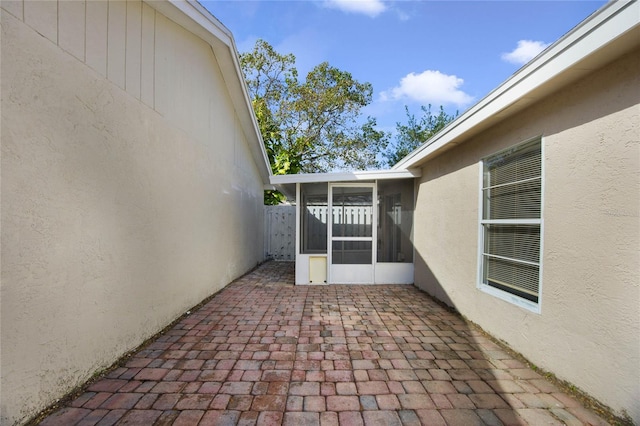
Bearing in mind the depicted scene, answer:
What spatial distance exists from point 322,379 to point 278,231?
8.58 metres

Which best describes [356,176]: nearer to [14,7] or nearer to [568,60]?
[568,60]

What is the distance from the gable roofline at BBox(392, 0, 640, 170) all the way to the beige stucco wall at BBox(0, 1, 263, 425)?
13.8 ft

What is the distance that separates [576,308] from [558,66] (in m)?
2.14

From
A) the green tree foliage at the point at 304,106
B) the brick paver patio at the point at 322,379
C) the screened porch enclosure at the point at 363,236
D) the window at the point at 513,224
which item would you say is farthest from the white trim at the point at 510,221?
the green tree foliage at the point at 304,106

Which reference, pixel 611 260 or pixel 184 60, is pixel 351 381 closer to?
pixel 611 260

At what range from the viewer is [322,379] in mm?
2754

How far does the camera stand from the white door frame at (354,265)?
6750mm

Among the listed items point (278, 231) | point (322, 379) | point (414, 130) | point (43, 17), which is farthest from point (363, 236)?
point (414, 130)

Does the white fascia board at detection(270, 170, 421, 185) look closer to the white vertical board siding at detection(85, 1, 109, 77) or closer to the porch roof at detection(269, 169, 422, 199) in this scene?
the porch roof at detection(269, 169, 422, 199)

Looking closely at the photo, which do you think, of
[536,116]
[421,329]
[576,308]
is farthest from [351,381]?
[536,116]

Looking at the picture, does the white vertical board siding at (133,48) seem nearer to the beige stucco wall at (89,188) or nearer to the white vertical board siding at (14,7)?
the beige stucco wall at (89,188)

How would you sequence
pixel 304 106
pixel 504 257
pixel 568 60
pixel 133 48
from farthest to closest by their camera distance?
pixel 304 106, pixel 504 257, pixel 133 48, pixel 568 60

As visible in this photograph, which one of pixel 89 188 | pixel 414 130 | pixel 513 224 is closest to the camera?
pixel 89 188

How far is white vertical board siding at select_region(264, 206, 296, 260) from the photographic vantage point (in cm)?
1109
